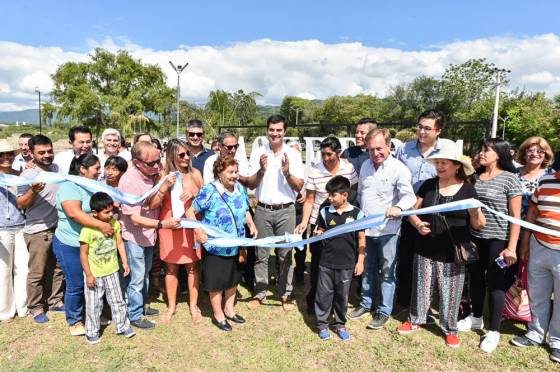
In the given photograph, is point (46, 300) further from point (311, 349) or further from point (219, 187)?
point (311, 349)

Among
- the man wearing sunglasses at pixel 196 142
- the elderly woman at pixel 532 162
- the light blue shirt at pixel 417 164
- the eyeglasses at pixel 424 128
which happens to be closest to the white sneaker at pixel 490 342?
the elderly woman at pixel 532 162

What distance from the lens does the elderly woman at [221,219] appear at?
3.57m

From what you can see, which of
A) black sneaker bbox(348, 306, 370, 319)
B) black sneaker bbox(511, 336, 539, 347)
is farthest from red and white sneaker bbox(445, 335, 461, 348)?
black sneaker bbox(348, 306, 370, 319)

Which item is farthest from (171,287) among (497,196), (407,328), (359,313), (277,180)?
(497,196)

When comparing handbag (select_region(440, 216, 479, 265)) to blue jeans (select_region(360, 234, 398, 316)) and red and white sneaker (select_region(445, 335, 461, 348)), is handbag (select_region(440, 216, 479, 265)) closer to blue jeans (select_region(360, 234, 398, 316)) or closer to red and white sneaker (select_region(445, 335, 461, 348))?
blue jeans (select_region(360, 234, 398, 316))

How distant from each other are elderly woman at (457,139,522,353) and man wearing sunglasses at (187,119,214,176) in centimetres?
326

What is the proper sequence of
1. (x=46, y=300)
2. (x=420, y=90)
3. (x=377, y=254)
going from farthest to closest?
1. (x=420, y=90)
2. (x=46, y=300)
3. (x=377, y=254)

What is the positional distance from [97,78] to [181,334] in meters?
44.1

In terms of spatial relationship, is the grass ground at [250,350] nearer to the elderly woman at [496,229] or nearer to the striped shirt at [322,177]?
the elderly woman at [496,229]

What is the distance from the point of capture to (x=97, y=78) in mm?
40500

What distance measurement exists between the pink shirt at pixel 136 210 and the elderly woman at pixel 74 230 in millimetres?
291

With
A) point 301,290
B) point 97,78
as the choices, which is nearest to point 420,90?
point 97,78

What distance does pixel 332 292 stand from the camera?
3.65 meters

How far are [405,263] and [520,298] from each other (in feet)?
3.97
